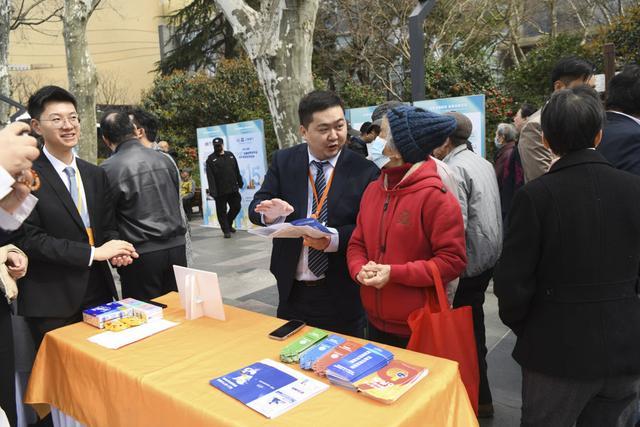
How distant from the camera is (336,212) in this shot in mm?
2459

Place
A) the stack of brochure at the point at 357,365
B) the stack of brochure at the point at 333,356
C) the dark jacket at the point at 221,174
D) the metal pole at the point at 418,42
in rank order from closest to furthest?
the stack of brochure at the point at 357,365 → the stack of brochure at the point at 333,356 → the metal pole at the point at 418,42 → the dark jacket at the point at 221,174

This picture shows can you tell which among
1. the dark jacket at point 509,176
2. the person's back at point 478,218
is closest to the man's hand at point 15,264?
the person's back at point 478,218

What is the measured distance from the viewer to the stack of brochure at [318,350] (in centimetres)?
162

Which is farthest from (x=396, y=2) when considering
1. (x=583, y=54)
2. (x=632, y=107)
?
(x=632, y=107)

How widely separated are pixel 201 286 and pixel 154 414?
71cm

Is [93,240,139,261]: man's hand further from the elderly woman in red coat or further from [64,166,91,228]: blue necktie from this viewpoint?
the elderly woman in red coat

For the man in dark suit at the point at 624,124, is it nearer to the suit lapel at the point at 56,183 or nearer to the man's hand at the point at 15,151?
the man's hand at the point at 15,151

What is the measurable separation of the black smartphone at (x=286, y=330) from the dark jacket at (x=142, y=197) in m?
1.43

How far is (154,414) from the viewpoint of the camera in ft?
5.06

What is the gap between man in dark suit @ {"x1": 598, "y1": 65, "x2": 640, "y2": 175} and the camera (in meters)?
2.26

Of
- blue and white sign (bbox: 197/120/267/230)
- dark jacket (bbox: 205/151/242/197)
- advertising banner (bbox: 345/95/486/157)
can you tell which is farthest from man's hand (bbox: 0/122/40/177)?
blue and white sign (bbox: 197/120/267/230)

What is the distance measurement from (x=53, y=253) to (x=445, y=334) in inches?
72.8

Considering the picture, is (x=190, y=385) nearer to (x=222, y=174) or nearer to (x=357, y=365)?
(x=357, y=365)

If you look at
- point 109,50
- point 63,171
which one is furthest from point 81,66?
point 109,50
